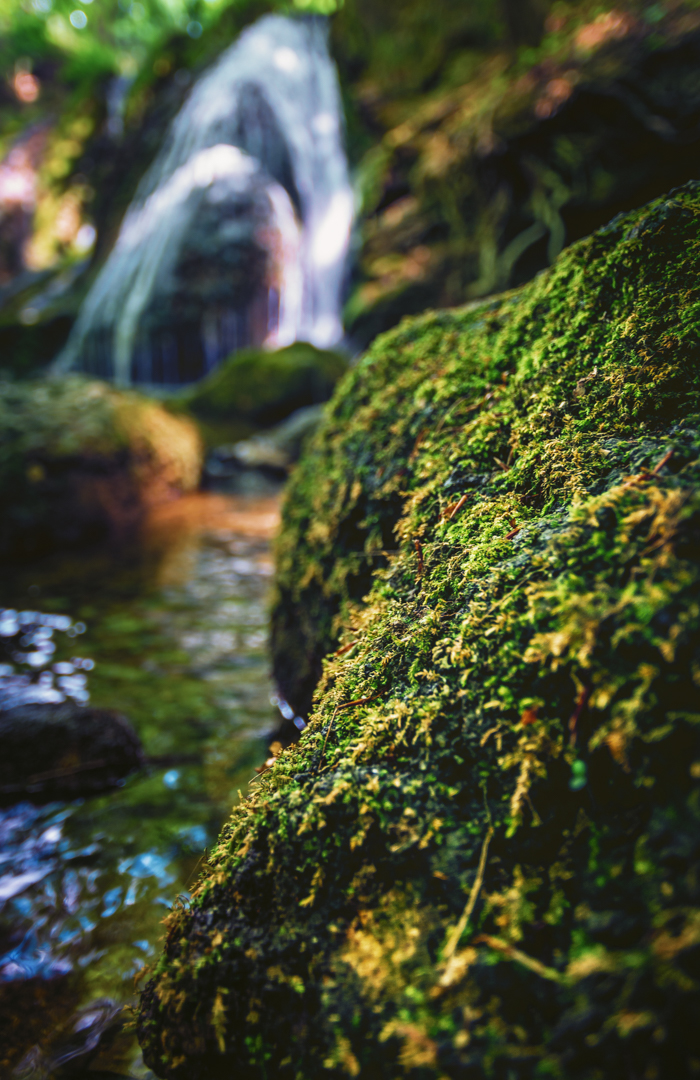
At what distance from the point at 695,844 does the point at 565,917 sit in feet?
0.72

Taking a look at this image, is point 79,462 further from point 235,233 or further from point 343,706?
point 235,233

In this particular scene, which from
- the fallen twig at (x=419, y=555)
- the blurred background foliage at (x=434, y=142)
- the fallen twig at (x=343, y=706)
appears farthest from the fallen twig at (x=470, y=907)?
the blurred background foliage at (x=434, y=142)

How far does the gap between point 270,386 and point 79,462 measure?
5.71 meters

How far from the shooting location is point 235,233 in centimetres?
1485

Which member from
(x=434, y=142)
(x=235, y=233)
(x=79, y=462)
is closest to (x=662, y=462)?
(x=79, y=462)

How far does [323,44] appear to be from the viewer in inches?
712

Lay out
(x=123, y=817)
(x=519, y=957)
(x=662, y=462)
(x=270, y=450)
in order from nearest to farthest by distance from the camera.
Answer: (x=519, y=957)
(x=662, y=462)
(x=123, y=817)
(x=270, y=450)

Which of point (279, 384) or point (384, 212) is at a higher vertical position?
point (384, 212)

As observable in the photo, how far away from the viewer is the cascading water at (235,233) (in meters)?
14.9

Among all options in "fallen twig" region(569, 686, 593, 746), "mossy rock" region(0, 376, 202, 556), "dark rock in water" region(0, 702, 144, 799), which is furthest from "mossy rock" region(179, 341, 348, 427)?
"fallen twig" region(569, 686, 593, 746)

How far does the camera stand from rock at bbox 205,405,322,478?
985 cm

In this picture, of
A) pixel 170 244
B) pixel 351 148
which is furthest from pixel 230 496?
pixel 351 148

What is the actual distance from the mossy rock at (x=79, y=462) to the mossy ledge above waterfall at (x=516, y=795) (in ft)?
18.8

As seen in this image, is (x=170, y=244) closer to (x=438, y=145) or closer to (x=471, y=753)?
(x=438, y=145)
